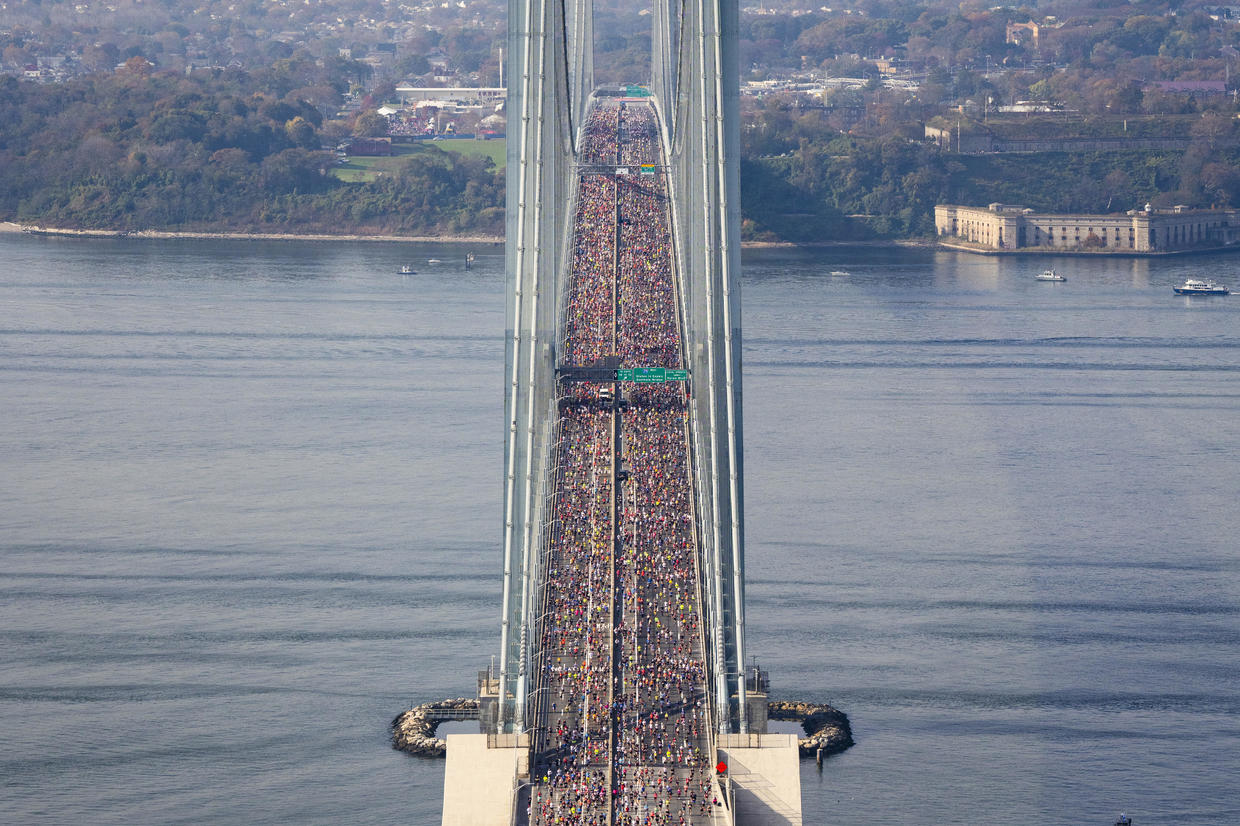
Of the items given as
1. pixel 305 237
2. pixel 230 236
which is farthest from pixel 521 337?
pixel 230 236

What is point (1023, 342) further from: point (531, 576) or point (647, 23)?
point (647, 23)

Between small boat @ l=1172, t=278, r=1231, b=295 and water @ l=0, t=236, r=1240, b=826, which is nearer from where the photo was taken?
water @ l=0, t=236, r=1240, b=826

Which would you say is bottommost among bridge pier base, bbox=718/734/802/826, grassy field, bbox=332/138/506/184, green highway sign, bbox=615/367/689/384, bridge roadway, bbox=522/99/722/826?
bridge pier base, bbox=718/734/802/826

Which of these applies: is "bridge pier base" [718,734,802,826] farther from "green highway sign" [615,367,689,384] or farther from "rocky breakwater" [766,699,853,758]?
"green highway sign" [615,367,689,384]

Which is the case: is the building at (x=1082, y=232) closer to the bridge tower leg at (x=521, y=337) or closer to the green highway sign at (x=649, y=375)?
the green highway sign at (x=649, y=375)

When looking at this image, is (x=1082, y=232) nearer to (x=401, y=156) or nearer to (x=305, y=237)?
(x=305, y=237)

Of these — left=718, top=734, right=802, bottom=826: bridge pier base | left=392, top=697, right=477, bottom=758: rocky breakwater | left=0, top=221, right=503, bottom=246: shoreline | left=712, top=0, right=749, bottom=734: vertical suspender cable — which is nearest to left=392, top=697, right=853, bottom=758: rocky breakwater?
left=392, top=697, right=477, bottom=758: rocky breakwater

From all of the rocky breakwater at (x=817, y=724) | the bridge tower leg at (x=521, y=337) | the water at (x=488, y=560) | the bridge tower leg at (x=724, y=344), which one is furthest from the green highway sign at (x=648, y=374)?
the bridge tower leg at (x=521, y=337)
